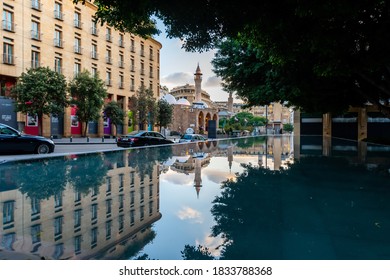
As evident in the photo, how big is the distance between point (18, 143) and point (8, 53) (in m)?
18.8

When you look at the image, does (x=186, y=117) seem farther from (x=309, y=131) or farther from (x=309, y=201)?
(x=309, y=201)

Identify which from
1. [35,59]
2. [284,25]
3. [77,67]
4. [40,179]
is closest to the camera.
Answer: [284,25]

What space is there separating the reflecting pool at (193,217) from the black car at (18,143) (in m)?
6.14

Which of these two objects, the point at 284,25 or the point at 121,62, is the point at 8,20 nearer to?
the point at 121,62

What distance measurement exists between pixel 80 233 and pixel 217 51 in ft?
57.5

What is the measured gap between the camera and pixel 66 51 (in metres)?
34.7

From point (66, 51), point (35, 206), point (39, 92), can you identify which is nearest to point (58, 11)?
point (66, 51)

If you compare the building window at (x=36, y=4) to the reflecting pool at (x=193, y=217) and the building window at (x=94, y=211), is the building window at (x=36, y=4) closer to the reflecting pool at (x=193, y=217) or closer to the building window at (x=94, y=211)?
the reflecting pool at (x=193, y=217)

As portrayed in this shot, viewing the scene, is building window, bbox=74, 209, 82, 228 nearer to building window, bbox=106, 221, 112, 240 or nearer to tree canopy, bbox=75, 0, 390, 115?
building window, bbox=106, 221, 112, 240

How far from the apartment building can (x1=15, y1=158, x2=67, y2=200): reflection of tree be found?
2126cm

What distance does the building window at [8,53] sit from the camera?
27622 millimetres

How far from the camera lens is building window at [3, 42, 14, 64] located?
27.6m

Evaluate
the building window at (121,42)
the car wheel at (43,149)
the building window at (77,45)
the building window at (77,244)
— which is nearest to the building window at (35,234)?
the building window at (77,244)

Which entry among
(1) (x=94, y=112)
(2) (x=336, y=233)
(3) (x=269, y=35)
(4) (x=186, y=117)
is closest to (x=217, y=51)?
(3) (x=269, y=35)
